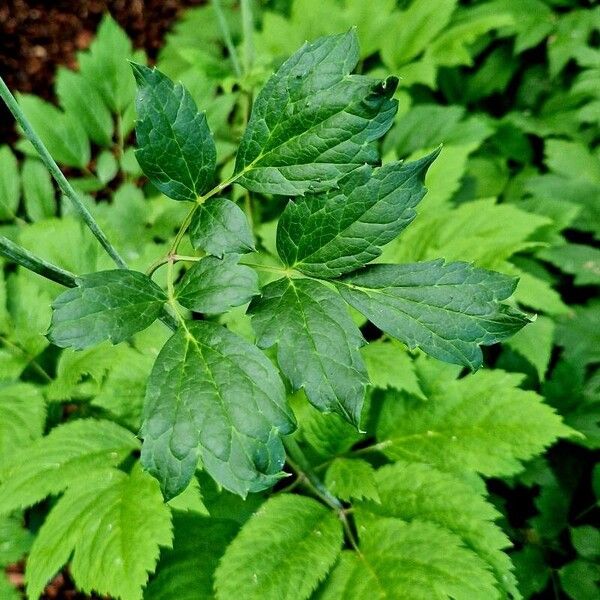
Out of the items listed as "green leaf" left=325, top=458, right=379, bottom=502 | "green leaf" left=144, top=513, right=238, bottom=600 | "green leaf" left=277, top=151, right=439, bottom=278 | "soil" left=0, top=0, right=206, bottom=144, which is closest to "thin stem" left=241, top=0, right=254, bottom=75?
"green leaf" left=277, top=151, right=439, bottom=278

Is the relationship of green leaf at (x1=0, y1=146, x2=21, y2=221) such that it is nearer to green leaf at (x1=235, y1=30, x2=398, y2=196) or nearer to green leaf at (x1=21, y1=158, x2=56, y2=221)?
green leaf at (x1=21, y1=158, x2=56, y2=221)

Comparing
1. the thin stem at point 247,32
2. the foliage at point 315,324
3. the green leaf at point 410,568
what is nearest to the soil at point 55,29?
the foliage at point 315,324

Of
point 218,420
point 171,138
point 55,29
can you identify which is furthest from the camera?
point 55,29

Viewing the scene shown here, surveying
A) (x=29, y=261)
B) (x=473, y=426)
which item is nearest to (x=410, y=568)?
(x=473, y=426)

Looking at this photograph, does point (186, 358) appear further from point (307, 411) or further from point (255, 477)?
point (307, 411)

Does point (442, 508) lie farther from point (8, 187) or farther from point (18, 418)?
point (8, 187)

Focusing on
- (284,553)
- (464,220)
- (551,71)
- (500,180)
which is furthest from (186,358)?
(551,71)

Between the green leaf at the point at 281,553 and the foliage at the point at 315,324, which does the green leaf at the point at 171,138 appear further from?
the green leaf at the point at 281,553
